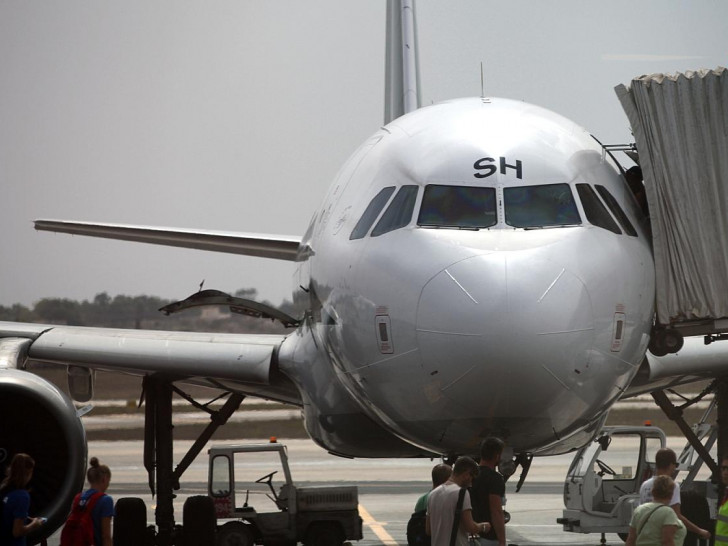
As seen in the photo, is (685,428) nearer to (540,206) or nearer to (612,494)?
(612,494)

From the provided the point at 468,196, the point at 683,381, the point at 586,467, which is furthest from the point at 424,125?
the point at 586,467

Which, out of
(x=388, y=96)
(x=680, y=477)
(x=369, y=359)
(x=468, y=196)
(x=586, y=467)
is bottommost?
(x=680, y=477)

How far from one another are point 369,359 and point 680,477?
17.8 metres

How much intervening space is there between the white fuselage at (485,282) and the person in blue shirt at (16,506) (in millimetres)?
2536

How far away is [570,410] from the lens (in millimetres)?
9148

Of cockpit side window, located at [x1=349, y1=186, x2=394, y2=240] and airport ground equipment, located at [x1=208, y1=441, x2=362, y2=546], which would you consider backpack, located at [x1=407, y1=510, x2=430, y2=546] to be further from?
airport ground equipment, located at [x1=208, y1=441, x2=362, y2=546]

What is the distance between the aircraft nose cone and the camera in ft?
27.7

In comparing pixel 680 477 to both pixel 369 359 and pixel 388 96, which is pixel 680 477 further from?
pixel 369 359

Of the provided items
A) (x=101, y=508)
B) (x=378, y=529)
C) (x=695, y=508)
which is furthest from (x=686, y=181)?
(x=378, y=529)

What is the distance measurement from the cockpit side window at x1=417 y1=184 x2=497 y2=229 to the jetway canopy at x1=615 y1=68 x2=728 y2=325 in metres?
1.47

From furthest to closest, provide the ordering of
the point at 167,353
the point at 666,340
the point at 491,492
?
the point at 167,353 < the point at 666,340 < the point at 491,492

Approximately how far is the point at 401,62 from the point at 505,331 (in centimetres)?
1221

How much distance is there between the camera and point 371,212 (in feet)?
33.2

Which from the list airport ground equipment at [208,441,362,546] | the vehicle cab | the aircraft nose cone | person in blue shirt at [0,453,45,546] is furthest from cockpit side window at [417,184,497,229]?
airport ground equipment at [208,441,362,546]
